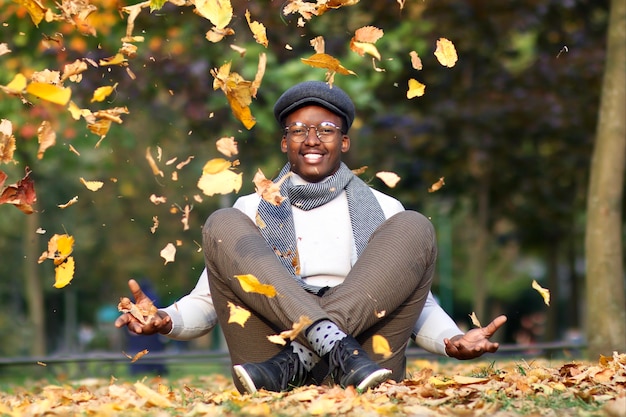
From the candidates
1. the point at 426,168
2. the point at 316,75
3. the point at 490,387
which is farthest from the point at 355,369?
the point at 426,168

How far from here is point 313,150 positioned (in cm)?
547

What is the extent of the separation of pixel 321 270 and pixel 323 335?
2.28 feet

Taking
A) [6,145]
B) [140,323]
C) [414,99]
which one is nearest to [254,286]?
[140,323]

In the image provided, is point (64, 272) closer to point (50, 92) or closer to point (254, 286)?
point (50, 92)

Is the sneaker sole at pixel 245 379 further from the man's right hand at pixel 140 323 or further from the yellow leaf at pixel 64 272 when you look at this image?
the yellow leaf at pixel 64 272

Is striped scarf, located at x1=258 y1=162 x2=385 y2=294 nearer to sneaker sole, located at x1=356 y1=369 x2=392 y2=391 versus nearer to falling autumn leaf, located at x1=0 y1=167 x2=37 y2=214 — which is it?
sneaker sole, located at x1=356 y1=369 x2=392 y2=391

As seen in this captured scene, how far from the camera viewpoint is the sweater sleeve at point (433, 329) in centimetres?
515

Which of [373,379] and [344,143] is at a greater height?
[344,143]

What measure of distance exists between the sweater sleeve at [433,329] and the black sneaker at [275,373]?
67 centimetres

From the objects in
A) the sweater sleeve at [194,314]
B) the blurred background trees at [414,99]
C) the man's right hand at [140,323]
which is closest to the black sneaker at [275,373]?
the man's right hand at [140,323]

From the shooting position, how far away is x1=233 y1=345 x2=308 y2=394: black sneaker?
4504 millimetres

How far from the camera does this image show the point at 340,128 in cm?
557

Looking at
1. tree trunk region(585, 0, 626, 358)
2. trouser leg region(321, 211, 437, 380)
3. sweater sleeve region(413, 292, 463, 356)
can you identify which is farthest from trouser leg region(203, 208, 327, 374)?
tree trunk region(585, 0, 626, 358)

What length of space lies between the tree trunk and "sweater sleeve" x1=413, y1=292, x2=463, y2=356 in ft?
11.1
